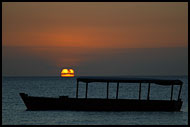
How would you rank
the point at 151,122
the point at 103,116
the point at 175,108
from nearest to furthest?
the point at 151,122 < the point at 103,116 < the point at 175,108

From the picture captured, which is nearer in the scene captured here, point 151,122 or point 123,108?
point 151,122

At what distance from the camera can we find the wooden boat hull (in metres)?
36.0

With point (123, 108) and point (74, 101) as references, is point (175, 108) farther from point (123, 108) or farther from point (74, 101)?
point (74, 101)

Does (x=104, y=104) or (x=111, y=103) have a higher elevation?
(x=111, y=103)

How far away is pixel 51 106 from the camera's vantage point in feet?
123

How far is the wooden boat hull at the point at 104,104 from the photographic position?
36.0 m

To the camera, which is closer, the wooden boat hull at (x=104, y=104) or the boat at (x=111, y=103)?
the boat at (x=111, y=103)

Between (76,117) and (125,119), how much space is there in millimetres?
4279

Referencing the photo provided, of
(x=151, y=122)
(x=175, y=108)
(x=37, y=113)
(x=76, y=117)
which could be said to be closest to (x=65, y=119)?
(x=76, y=117)

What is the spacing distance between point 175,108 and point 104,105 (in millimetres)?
6411

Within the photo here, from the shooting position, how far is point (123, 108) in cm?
3597

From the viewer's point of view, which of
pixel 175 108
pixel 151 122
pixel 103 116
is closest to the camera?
pixel 151 122

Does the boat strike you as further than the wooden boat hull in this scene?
No

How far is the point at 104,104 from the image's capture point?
36.2 metres
